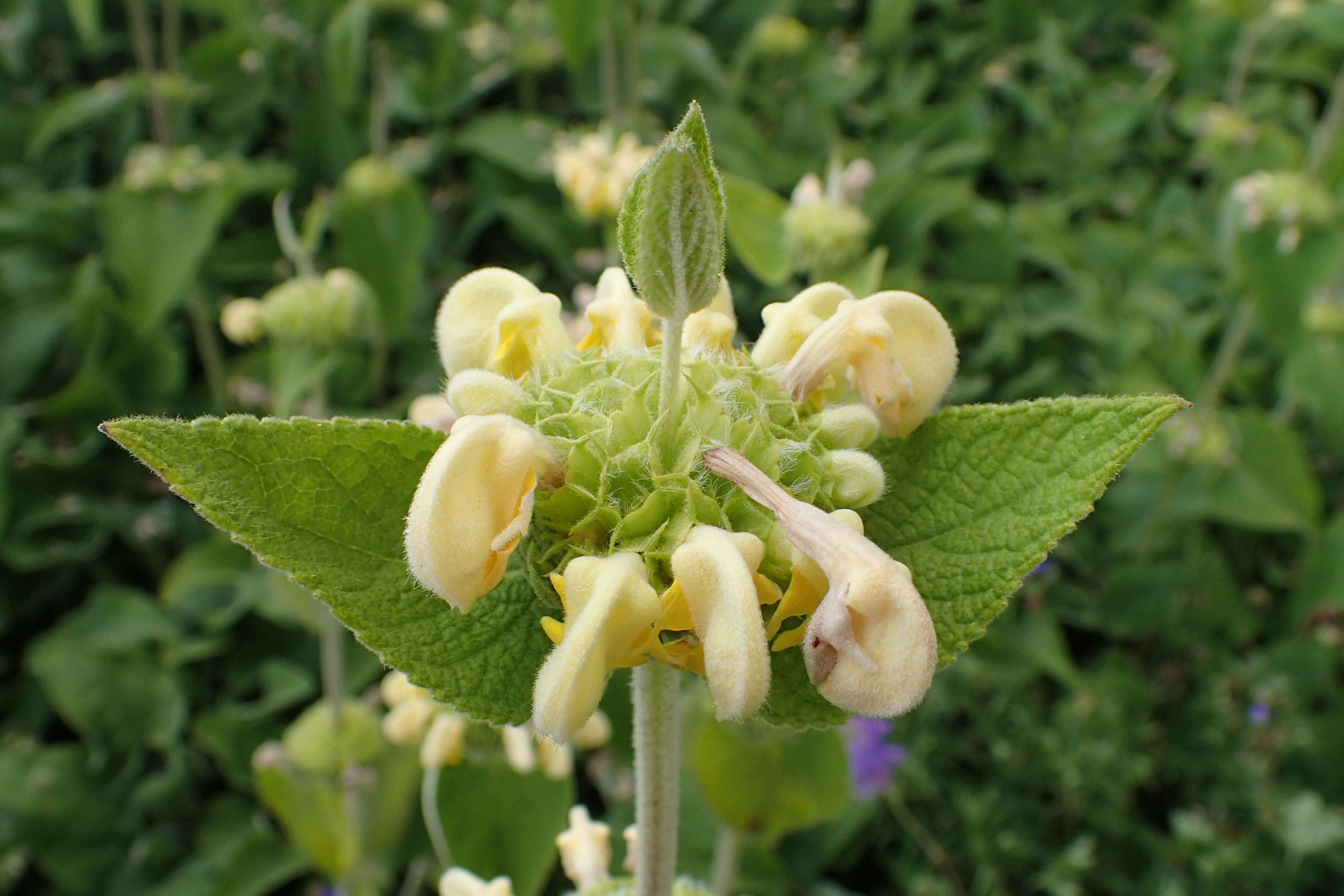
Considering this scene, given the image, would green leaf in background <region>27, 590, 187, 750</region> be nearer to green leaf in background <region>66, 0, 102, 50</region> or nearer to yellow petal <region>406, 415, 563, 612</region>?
green leaf in background <region>66, 0, 102, 50</region>

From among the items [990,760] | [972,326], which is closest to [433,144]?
[972,326]

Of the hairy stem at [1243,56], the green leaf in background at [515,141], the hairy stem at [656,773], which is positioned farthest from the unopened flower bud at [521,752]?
the hairy stem at [1243,56]

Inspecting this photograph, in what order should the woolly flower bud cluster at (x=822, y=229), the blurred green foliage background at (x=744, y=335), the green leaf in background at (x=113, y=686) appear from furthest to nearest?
the green leaf in background at (x=113, y=686), the blurred green foliage background at (x=744, y=335), the woolly flower bud cluster at (x=822, y=229)

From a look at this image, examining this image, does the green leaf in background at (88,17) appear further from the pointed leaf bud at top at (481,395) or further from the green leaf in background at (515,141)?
the pointed leaf bud at top at (481,395)

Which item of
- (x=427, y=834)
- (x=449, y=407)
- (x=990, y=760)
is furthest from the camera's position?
(x=990, y=760)

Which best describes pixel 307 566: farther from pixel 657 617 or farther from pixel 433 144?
pixel 433 144

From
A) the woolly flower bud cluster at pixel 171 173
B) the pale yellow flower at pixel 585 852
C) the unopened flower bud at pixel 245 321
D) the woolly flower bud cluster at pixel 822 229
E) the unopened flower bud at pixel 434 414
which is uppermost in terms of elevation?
the unopened flower bud at pixel 434 414

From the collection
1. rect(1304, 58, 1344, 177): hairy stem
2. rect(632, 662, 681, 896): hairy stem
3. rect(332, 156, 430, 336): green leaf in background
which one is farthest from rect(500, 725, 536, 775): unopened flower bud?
rect(1304, 58, 1344, 177): hairy stem
